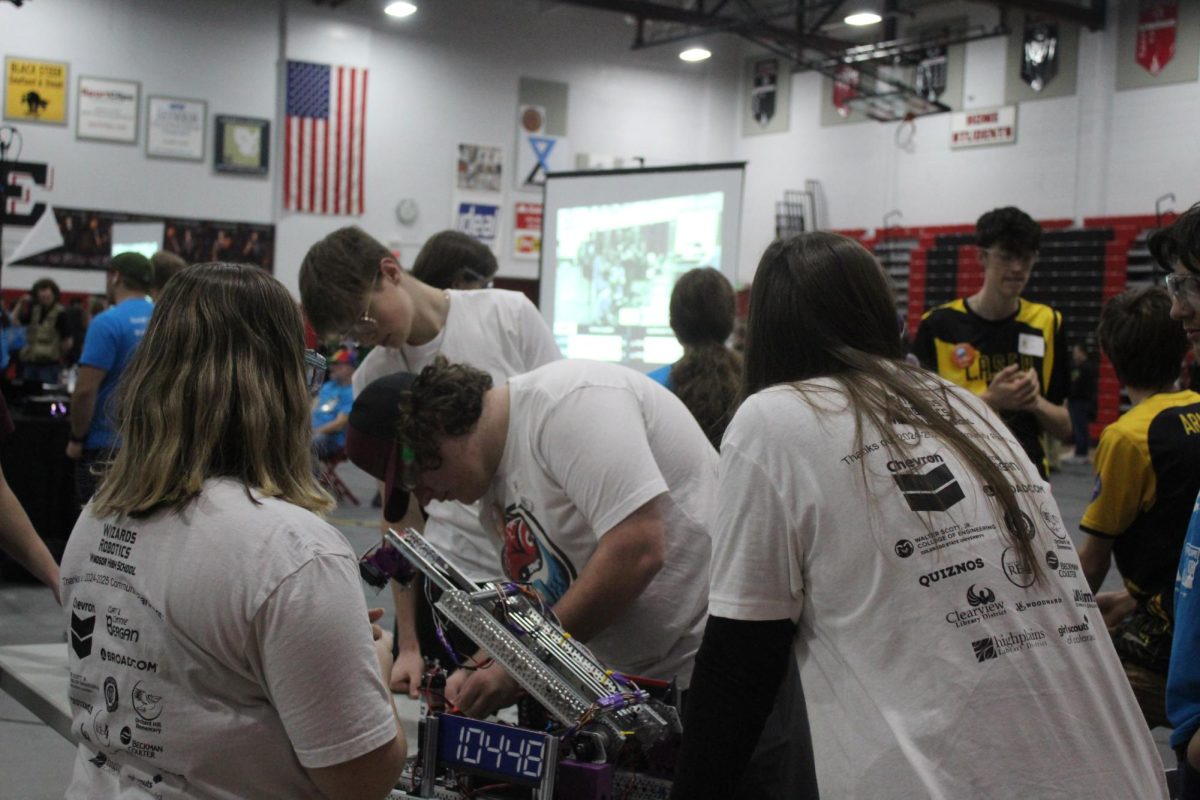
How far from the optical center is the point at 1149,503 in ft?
7.88

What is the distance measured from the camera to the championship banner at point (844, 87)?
1469cm

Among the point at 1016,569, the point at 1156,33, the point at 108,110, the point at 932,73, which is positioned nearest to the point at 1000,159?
the point at 932,73

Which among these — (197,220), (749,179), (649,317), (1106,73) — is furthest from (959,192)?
(649,317)

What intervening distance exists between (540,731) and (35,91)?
42.7 ft

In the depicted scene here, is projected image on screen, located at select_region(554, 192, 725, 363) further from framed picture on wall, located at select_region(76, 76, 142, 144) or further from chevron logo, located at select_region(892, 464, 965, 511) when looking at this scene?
framed picture on wall, located at select_region(76, 76, 142, 144)

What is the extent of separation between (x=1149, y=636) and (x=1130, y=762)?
3.70ft

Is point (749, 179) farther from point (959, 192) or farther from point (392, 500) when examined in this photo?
point (392, 500)

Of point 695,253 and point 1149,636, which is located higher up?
point 695,253

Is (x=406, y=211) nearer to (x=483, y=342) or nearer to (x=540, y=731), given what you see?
(x=483, y=342)

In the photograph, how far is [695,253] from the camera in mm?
Result: 5504

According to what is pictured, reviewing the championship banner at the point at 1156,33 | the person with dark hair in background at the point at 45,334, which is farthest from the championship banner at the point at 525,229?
the championship banner at the point at 1156,33

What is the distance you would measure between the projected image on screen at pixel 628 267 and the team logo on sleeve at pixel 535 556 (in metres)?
3.40

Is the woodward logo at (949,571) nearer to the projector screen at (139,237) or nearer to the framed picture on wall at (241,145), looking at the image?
the projector screen at (139,237)

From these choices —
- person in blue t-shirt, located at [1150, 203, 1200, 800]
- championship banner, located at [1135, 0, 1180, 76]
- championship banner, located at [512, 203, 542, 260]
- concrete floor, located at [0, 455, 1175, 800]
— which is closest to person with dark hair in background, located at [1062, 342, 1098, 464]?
championship banner, located at [1135, 0, 1180, 76]
